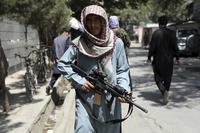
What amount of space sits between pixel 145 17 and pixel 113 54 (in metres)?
85.0

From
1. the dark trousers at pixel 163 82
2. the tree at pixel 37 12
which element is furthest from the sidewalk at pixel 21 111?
the dark trousers at pixel 163 82

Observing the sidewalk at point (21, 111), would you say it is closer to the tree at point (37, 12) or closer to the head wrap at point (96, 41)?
the tree at point (37, 12)

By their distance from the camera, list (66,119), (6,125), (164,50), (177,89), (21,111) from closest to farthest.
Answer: (66,119)
(6,125)
(164,50)
(21,111)
(177,89)

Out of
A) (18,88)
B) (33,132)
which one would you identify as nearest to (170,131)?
(33,132)

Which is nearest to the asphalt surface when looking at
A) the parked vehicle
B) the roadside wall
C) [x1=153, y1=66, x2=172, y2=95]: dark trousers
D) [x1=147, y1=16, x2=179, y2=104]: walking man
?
Answer: [x1=153, y1=66, x2=172, y2=95]: dark trousers

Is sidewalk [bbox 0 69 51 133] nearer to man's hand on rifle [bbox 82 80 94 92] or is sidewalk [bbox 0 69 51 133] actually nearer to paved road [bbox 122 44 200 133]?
paved road [bbox 122 44 200 133]

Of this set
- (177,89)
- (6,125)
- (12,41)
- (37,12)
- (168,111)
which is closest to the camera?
(6,125)

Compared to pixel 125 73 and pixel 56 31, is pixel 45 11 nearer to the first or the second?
pixel 56 31

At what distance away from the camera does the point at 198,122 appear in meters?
9.13

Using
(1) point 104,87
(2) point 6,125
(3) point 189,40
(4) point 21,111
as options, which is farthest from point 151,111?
(3) point 189,40

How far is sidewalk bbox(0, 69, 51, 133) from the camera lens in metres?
9.73

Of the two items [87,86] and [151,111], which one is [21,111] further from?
[87,86]

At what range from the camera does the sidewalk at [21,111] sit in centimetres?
973

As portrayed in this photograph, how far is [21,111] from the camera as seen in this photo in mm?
11477
